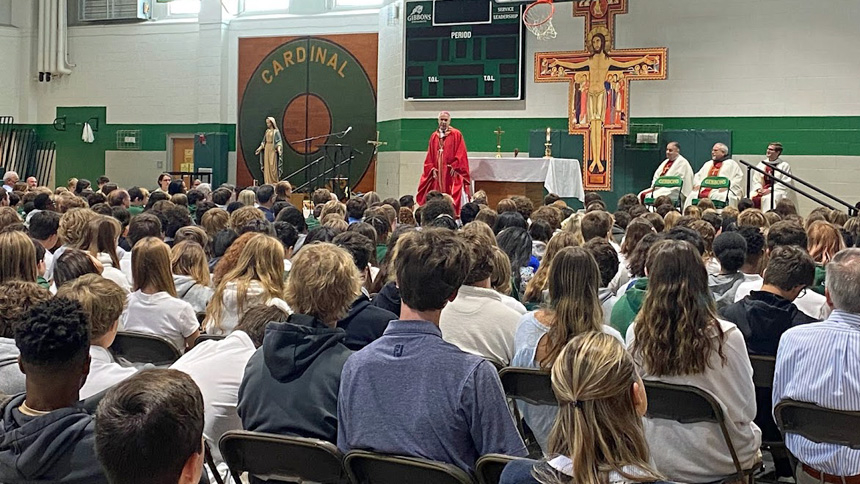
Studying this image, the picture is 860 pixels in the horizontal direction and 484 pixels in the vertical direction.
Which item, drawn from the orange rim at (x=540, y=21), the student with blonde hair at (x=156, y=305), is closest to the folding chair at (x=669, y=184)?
the orange rim at (x=540, y=21)

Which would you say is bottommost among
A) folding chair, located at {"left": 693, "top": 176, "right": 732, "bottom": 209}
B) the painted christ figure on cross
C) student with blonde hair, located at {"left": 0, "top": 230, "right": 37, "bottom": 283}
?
student with blonde hair, located at {"left": 0, "top": 230, "right": 37, "bottom": 283}

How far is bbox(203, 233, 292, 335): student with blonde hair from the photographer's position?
479cm

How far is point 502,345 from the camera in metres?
4.32

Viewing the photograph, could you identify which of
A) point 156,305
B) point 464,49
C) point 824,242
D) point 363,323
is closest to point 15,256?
point 156,305

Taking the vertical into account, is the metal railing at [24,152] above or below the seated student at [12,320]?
above

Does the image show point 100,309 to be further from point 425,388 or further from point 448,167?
point 448,167

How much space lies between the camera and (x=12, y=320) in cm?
344

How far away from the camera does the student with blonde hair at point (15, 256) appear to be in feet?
15.3

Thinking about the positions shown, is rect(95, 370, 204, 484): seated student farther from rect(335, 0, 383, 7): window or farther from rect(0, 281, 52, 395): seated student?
rect(335, 0, 383, 7): window

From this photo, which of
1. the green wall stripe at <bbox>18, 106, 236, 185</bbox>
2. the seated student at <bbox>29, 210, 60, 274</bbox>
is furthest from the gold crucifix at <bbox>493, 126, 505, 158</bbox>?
the seated student at <bbox>29, 210, 60, 274</bbox>

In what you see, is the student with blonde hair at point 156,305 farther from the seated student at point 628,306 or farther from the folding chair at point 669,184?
the folding chair at point 669,184

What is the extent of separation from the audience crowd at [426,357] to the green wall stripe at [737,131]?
9.76m

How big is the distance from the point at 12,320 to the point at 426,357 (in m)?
1.59

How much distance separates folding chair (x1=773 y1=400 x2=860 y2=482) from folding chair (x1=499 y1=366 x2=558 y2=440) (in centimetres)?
82
